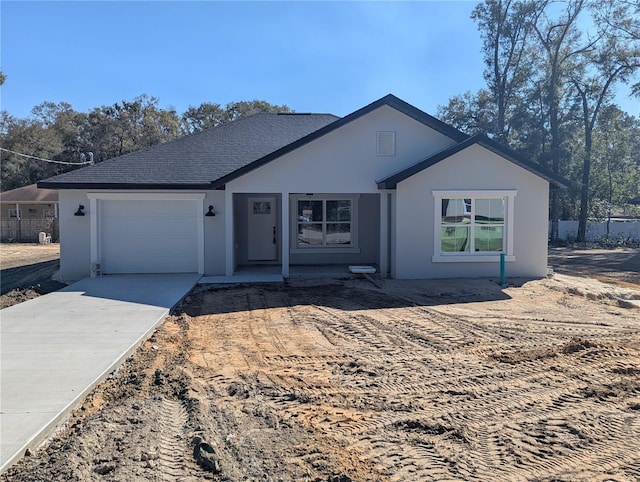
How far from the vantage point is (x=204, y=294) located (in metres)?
11.6

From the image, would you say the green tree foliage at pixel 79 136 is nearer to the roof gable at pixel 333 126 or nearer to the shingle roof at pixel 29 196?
the shingle roof at pixel 29 196

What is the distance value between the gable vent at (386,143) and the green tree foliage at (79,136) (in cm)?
3507

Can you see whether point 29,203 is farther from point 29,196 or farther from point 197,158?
point 197,158

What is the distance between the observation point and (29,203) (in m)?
36.0

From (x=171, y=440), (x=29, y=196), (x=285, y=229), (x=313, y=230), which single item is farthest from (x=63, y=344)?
(x=29, y=196)

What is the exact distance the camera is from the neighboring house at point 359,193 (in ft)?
43.1

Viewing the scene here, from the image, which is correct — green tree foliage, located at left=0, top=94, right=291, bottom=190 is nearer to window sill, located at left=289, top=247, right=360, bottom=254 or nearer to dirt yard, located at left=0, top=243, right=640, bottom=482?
window sill, located at left=289, top=247, right=360, bottom=254

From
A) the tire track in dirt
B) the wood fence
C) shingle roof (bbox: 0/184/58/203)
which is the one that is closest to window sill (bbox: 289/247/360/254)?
the tire track in dirt

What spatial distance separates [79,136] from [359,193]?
40.1 meters

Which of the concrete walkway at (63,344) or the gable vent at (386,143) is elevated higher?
the gable vent at (386,143)

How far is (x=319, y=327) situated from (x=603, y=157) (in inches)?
1656

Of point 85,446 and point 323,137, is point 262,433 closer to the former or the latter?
point 85,446

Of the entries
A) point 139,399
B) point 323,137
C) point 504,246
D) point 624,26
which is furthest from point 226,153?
point 624,26

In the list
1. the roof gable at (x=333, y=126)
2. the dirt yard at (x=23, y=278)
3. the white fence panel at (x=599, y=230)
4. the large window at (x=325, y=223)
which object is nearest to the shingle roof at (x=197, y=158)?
the roof gable at (x=333, y=126)
